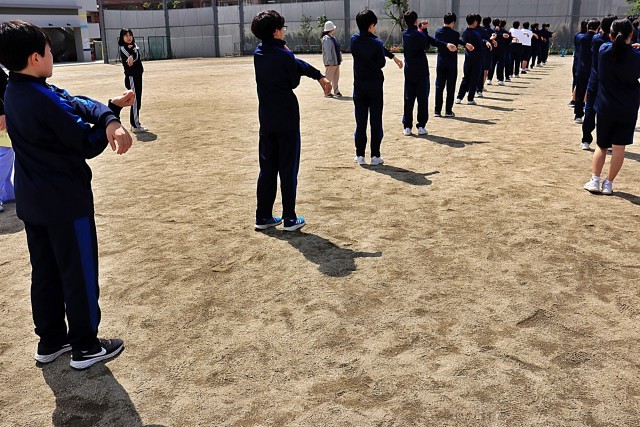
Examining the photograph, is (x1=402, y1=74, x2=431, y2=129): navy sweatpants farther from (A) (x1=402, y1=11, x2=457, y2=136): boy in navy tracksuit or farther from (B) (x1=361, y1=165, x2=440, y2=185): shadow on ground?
(B) (x1=361, y1=165, x2=440, y2=185): shadow on ground

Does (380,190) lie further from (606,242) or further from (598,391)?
(598,391)

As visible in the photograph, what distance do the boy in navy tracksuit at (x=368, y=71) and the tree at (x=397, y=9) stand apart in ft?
108

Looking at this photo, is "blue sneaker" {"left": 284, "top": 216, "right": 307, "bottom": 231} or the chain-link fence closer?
"blue sneaker" {"left": 284, "top": 216, "right": 307, "bottom": 231}

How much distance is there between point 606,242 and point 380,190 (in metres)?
2.58

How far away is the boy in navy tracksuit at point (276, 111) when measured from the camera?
4.96 metres

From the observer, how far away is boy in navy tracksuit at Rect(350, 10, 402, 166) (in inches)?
286

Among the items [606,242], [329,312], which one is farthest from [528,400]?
[606,242]

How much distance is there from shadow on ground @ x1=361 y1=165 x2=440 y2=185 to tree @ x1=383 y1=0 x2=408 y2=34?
108 feet

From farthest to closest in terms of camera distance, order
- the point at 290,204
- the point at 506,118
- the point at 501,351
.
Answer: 1. the point at 506,118
2. the point at 290,204
3. the point at 501,351

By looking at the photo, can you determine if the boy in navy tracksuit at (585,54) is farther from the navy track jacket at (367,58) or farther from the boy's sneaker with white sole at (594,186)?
the navy track jacket at (367,58)

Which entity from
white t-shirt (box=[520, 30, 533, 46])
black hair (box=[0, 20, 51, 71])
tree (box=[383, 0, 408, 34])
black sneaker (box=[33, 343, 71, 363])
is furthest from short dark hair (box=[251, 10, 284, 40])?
tree (box=[383, 0, 408, 34])

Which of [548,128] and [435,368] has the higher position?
[548,128]

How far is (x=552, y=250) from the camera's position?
4.82 metres

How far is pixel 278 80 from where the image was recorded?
16.5 ft
